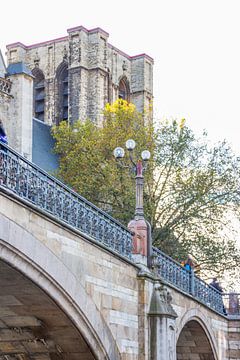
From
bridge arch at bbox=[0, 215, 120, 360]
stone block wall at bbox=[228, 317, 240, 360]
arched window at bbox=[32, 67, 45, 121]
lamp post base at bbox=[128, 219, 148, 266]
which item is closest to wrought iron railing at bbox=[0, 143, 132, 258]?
lamp post base at bbox=[128, 219, 148, 266]

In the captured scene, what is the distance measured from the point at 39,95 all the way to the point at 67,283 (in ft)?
133

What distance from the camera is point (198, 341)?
1049 inches

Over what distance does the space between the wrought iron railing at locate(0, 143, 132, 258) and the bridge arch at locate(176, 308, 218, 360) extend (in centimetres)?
803

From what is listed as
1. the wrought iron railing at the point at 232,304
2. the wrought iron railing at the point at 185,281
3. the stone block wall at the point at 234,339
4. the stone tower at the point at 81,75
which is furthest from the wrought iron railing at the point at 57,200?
the stone tower at the point at 81,75

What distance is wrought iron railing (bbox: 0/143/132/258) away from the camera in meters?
13.9

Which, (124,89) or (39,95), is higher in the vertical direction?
(124,89)

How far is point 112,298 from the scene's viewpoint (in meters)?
16.8

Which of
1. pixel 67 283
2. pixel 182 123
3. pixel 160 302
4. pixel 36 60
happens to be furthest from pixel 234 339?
pixel 36 60

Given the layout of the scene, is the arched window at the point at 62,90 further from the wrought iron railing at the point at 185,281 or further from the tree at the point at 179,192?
the wrought iron railing at the point at 185,281

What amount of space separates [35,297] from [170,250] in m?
18.4

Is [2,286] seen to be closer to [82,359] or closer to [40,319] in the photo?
[40,319]

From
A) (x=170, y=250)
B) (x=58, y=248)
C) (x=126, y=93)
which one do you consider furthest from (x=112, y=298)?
(x=126, y=93)

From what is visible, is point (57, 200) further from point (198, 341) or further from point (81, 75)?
point (81, 75)

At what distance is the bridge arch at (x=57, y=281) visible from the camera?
523 inches
